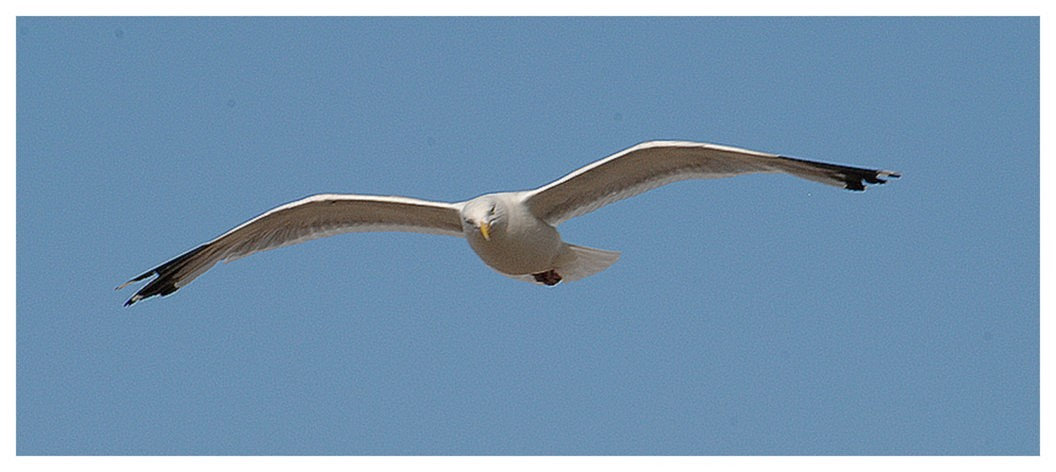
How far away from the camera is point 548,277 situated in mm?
10188

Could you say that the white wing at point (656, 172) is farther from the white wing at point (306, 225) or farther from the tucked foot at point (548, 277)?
the white wing at point (306, 225)

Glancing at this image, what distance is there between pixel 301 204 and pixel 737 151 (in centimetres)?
294

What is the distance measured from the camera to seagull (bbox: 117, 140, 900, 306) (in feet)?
29.1

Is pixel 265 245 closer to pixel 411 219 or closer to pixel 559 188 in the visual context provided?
pixel 411 219

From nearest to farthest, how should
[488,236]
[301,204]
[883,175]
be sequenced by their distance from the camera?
1. [883,175]
2. [488,236]
3. [301,204]

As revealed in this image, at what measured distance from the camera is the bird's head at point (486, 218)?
30.0ft

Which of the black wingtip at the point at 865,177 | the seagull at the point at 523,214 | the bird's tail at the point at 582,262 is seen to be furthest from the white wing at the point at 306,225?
the black wingtip at the point at 865,177

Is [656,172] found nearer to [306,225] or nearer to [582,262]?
[582,262]

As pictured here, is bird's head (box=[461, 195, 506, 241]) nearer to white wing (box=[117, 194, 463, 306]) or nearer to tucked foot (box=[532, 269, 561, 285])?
white wing (box=[117, 194, 463, 306])

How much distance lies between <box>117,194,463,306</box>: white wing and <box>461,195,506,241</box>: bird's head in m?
0.53

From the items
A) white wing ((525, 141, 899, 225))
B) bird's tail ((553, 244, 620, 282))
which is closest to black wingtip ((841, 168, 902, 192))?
white wing ((525, 141, 899, 225))

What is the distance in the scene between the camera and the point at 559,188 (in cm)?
939

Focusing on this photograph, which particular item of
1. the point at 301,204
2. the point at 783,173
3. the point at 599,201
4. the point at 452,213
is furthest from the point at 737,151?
the point at 301,204

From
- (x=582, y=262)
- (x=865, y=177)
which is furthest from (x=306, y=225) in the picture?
(x=865, y=177)
